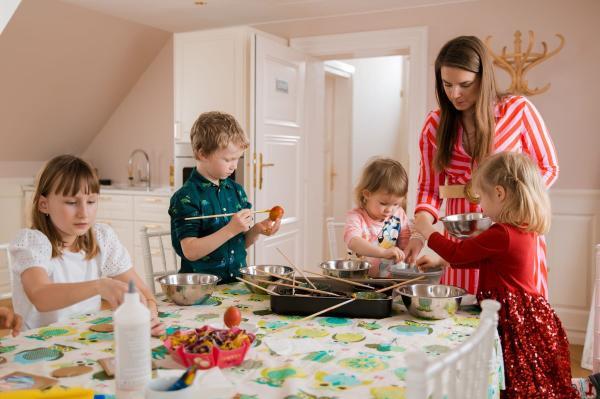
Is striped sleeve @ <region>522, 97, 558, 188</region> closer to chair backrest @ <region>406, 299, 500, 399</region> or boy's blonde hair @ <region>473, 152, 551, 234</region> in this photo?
boy's blonde hair @ <region>473, 152, 551, 234</region>

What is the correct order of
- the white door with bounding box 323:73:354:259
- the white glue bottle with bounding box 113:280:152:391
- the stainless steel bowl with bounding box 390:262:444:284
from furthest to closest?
the white door with bounding box 323:73:354:259, the stainless steel bowl with bounding box 390:262:444:284, the white glue bottle with bounding box 113:280:152:391

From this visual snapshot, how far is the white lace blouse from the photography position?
160cm

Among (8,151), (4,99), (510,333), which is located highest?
(4,99)

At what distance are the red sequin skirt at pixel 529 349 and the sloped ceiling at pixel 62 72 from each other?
390cm

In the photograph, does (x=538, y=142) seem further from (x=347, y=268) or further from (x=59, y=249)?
(x=59, y=249)

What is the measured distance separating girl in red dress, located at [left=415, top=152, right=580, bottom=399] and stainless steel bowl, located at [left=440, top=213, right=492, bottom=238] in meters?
0.09

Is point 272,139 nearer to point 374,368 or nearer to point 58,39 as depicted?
point 58,39

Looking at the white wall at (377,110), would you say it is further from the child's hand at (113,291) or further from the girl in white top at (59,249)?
the child's hand at (113,291)

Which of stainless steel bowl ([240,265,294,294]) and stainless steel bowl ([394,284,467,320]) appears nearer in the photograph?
stainless steel bowl ([394,284,467,320])

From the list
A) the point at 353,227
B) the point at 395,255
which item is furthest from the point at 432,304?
the point at 353,227

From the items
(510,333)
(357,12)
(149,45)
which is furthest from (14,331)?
(149,45)

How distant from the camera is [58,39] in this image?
4523mm

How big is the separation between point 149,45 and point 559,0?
332cm

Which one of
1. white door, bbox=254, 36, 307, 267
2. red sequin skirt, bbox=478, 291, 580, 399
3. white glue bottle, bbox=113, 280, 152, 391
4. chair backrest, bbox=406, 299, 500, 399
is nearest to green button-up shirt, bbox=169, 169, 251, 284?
red sequin skirt, bbox=478, 291, 580, 399
